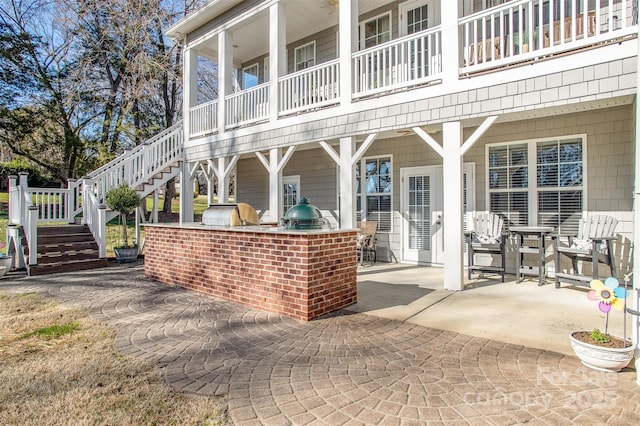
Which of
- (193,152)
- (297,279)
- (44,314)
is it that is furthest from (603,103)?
(193,152)

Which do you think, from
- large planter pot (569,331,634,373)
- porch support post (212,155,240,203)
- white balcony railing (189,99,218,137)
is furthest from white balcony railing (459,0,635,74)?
white balcony railing (189,99,218,137)

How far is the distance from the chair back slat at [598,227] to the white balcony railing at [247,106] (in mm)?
6601

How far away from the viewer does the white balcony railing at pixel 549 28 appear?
14.9 feet

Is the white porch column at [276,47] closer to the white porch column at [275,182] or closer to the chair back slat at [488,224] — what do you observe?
the white porch column at [275,182]

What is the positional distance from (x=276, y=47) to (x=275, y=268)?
5.63 meters

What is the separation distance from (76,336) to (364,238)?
5748mm

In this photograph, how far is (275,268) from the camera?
4387 millimetres

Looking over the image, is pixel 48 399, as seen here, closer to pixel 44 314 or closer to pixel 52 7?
pixel 44 314

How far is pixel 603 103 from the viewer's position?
484 centimetres

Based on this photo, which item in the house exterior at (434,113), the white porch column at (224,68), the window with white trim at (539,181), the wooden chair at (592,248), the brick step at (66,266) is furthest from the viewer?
the white porch column at (224,68)

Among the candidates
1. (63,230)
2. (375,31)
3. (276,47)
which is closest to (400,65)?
(375,31)

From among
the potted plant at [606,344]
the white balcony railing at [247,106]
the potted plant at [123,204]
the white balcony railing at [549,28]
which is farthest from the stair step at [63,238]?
the potted plant at [606,344]

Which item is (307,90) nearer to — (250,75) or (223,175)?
(223,175)

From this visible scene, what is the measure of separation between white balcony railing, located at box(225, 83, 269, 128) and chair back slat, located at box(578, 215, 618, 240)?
260 inches
